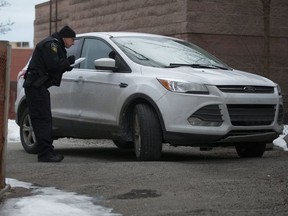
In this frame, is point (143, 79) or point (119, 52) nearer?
point (143, 79)

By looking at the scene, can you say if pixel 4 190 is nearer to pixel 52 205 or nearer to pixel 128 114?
pixel 52 205

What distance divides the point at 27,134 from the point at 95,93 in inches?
65.9

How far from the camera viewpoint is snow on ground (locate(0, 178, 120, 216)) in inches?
203

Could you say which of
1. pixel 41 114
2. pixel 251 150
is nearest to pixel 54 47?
pixel 41 114

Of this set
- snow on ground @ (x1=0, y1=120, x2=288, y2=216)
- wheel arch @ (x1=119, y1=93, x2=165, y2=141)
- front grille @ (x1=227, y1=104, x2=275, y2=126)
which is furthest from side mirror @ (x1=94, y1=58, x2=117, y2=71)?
snow on ground @ (x1=0, y1=120, x2=288, y2=216)

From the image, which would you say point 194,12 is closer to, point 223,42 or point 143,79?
point 223,42

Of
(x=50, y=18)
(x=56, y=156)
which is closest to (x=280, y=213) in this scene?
(x=56, y=156)

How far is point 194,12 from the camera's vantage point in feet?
46.9

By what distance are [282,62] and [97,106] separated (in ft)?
26.9

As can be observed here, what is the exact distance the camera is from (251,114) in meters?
7.83

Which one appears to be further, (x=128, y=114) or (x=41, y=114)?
(x=128, y=114)

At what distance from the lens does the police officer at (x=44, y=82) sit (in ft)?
26.2

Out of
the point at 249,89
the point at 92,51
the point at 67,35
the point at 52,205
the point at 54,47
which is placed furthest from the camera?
the point at 92,51

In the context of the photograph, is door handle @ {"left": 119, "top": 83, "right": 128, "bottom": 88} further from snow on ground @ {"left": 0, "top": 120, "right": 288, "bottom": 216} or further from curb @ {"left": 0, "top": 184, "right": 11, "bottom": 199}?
curb @ {"left": 0, "top": 184, "right": 11, "bottom": 199}
